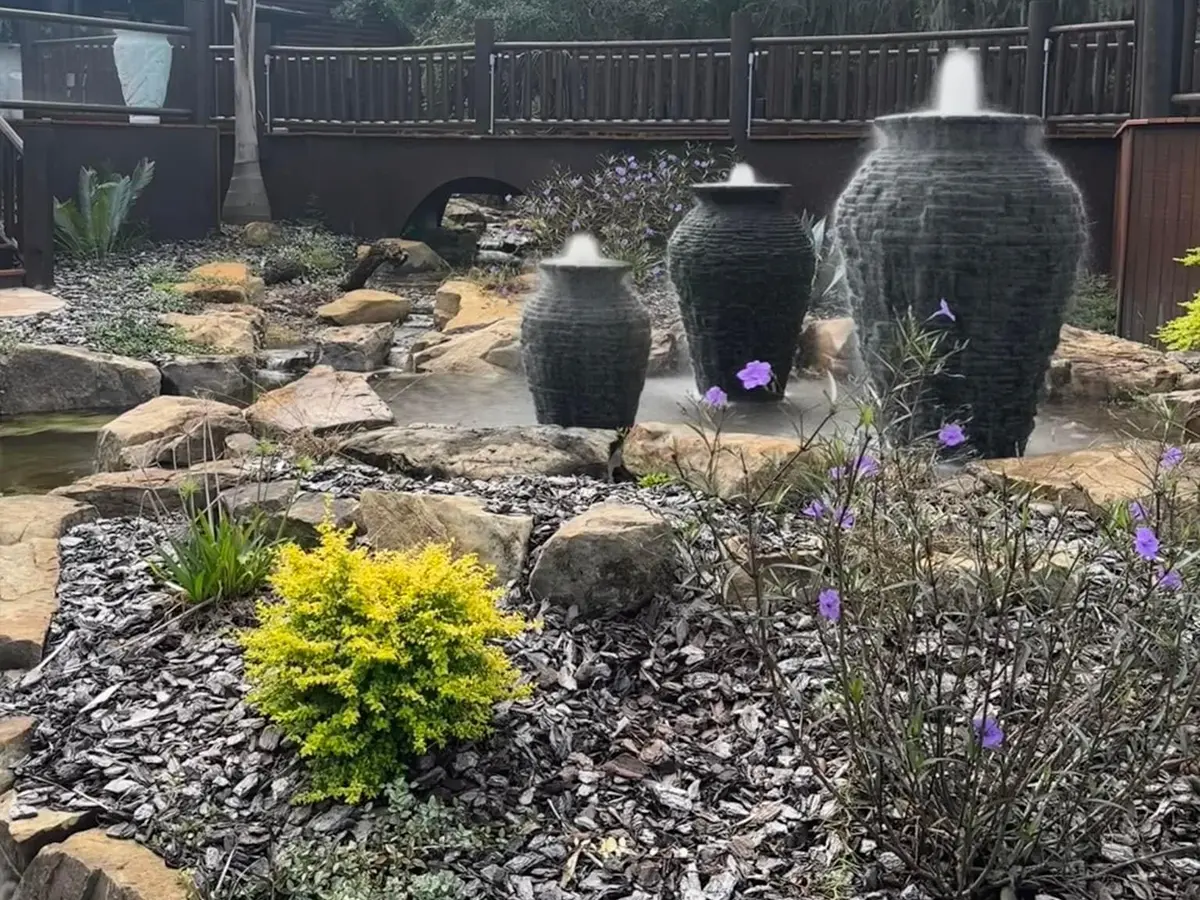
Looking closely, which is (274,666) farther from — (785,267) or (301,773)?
(785,267)

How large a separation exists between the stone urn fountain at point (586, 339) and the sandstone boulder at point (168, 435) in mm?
1168

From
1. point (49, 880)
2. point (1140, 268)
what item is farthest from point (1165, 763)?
point (1140, 268)

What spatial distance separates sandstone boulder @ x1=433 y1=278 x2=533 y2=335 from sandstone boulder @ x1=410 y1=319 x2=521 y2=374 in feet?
2.20

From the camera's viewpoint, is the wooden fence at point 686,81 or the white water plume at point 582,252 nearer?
the white water plume at point 582,252

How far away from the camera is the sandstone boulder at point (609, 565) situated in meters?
2.90

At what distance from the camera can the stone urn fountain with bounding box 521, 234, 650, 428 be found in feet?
16.6

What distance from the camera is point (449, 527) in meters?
3.22

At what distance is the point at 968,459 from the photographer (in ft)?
14.5

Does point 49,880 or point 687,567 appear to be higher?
point 687,567

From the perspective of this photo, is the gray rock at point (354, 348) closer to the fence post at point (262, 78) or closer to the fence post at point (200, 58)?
the fence post at point (200, 58)

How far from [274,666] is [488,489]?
145 cm

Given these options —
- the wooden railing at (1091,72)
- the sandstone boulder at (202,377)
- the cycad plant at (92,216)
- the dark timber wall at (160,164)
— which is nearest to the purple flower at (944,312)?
the sandstone boulder at (202,377)

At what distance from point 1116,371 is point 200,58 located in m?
10.0

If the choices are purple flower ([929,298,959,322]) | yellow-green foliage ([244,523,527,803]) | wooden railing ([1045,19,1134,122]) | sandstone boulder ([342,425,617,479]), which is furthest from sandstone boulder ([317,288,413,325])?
yellow-green foliage ([244,523,527,803])
